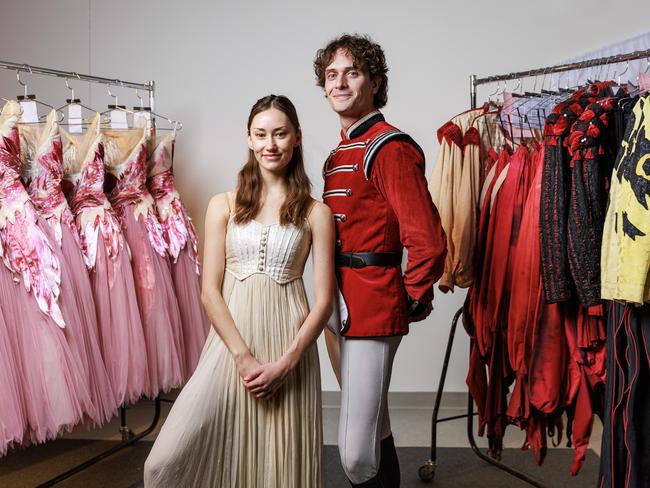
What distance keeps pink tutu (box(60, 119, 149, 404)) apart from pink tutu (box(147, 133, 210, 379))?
31 centimetres

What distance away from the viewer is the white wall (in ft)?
11.8

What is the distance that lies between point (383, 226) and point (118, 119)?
1.61 meters

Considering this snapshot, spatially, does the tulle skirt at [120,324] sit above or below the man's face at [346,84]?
below

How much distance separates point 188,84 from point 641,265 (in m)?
2.86

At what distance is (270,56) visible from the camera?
146 inches

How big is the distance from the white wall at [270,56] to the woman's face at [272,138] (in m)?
1.82

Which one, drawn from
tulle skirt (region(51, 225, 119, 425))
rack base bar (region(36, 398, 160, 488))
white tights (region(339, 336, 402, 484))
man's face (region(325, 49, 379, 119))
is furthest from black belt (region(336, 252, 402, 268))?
rack base bar (region(36, 398, 160, 488))

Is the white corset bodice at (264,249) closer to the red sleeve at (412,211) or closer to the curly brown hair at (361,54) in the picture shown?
the red sleeve at (412,211)

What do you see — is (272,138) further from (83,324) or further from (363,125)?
(83,324)

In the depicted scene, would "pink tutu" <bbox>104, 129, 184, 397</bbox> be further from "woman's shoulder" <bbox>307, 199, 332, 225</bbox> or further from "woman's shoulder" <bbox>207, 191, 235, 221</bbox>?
"woman's shoulder" <bbox>307, 199, 332, 225</bbox>

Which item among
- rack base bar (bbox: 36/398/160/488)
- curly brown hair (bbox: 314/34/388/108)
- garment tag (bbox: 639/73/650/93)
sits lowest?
rack base bar (bbox: 36/398/160/488)

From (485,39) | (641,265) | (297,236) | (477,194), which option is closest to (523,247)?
(477,194)

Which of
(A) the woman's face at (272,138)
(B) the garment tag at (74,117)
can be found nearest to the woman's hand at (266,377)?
(A) the woman's face at (272,138)

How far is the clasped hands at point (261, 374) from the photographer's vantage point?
5.80 ft
